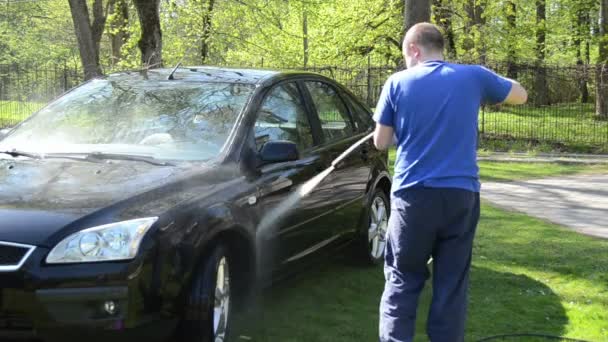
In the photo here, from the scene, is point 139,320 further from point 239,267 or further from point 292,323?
point 292,323

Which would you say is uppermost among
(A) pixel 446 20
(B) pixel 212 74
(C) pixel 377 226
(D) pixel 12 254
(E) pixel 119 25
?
(E) pixel 119 25

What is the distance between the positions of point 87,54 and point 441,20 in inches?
474

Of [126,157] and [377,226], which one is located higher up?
[126,157]

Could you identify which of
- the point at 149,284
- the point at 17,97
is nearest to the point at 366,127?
the point at 149,284

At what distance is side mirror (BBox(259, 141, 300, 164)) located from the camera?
4379mm

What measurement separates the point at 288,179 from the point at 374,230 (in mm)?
1770

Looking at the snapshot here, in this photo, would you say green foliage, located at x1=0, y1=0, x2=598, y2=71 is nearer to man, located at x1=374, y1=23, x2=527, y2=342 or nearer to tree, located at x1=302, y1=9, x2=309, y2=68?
tree, located at x1=302, y1=9, x2=309, y2=68

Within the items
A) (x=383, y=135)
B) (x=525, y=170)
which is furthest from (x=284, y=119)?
(x=525, y=170)

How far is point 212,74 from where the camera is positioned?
523 cm

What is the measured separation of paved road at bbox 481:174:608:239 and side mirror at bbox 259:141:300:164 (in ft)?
15.7

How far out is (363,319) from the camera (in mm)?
4914

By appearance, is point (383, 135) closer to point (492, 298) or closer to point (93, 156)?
point (93, 156)

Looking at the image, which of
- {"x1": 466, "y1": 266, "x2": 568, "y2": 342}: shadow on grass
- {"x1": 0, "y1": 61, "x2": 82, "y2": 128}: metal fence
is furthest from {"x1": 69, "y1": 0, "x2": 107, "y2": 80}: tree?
{"x1": 466, "y1": 266, "x2": 568, "y2": 342}: shadow on grass

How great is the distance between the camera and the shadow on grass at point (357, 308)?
4.64m
